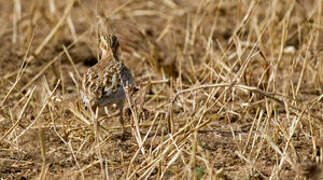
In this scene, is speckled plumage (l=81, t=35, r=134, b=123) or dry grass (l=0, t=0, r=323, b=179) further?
speckled plumage (l=81, t=35, r=134, b=123)

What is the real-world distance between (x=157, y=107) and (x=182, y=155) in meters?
1.45

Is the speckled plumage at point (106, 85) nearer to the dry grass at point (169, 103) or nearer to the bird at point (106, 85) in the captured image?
the bird at point (106, 85)

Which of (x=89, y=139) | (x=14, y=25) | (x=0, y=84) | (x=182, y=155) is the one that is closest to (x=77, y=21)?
(x=14, y=25)

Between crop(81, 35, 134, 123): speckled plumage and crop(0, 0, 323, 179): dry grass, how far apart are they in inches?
6.9

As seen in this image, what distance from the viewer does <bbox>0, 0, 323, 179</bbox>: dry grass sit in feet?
15.6

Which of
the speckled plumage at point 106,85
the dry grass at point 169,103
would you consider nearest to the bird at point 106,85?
the speckled plumage at point 106,85

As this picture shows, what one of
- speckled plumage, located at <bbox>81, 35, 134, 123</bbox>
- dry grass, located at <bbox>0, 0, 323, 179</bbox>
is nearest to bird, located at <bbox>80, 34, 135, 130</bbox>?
speckled plumage, located at <bbox>81, 35, 134, 123</bbox>

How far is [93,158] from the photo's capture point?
16.8ft

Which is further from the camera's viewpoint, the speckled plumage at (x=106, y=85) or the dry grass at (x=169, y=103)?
the speckled plumage at (x=106, y=85)

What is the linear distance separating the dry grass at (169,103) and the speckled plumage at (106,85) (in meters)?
0.18

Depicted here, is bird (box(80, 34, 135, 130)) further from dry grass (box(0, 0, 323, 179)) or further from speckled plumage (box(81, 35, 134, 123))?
dry grass (box(0, 0, 323, 179))

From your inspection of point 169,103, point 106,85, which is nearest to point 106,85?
point 106,85

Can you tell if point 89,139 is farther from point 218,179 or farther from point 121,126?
point 218,179

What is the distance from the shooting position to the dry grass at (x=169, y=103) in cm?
476
